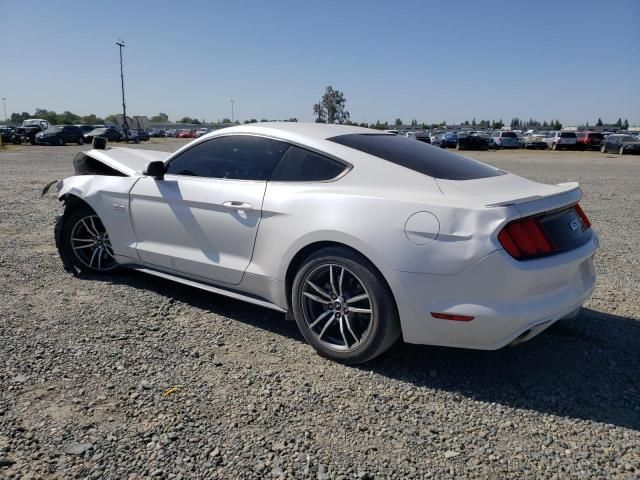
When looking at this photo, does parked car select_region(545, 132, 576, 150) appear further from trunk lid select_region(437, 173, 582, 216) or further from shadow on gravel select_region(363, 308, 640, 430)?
trunk lid select_region(437, 173, 582, 216)

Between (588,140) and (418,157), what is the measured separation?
4367 cm

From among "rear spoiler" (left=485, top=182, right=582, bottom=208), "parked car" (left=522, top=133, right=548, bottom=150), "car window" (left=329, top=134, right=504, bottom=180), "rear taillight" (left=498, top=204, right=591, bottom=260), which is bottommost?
"parked car" (left=522, top=133, right=548, bottom=150)

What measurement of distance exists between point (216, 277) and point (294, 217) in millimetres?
860

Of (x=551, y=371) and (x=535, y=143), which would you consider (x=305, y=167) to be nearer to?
(x=551, y=371)

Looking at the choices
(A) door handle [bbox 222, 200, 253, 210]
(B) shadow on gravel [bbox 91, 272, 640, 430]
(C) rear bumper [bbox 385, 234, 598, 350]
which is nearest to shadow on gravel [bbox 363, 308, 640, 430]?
(B) shadow on gravel [bbox 91, 272, 640, 430]

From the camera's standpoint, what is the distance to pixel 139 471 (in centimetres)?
233

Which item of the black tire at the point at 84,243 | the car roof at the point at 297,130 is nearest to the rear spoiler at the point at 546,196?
the car roof at the point at 297,130

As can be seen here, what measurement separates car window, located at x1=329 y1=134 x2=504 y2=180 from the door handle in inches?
28.9

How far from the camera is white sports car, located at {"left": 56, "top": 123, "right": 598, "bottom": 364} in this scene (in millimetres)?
2883

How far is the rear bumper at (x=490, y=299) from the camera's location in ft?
9.27

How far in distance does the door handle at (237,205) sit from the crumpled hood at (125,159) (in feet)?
3.68

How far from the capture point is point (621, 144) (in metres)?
36.3

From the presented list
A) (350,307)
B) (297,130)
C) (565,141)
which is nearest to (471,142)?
(565,141)

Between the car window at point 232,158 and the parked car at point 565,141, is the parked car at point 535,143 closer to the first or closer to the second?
the parked car at point 565,141
